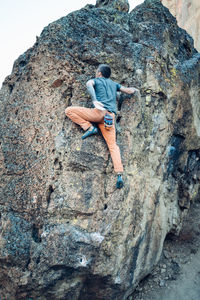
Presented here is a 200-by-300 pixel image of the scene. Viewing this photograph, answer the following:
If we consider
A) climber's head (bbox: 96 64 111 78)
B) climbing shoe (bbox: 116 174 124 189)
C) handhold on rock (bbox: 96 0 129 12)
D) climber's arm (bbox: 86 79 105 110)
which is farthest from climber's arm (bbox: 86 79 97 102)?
handhold on rock (bbox: 96 0 129 12)

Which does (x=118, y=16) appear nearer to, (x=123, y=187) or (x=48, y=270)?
(x=123, y=187)

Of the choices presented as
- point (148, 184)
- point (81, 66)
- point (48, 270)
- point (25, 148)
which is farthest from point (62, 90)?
point (48, 270)

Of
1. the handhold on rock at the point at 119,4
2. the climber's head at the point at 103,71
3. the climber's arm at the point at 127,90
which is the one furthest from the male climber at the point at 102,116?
the handhold on rock at the point at 119,4

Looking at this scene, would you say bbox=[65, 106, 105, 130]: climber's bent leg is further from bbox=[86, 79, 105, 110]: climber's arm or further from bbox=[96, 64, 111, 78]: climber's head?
bbox=[96, 64, 111, 78]: climber's head

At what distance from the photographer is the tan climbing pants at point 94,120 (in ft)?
14.3

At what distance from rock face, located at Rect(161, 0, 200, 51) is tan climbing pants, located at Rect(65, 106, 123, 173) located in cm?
831

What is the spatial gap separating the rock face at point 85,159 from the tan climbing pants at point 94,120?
7.2 inches

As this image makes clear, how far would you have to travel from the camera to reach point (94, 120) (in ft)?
14.5

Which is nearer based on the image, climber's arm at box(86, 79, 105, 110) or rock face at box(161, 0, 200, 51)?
climber's arm at box(86, 79, 105, 110)

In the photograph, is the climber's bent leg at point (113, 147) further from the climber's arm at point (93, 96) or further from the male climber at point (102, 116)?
the climber's arm at point (93, 96)

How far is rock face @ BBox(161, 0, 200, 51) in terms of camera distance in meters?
11.1

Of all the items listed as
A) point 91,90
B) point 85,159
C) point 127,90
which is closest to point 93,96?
point 91,90

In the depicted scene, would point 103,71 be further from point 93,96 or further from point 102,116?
point 102,116

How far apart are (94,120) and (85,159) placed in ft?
2.42
